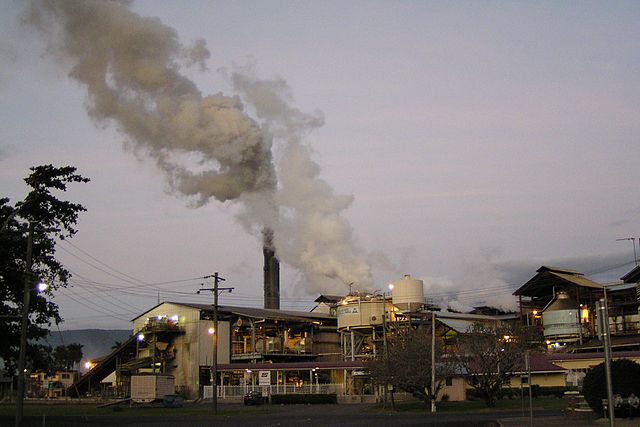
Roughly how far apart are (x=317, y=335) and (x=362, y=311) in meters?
17.9

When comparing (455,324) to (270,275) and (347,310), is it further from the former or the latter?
(270,275)

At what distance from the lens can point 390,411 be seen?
180 ft

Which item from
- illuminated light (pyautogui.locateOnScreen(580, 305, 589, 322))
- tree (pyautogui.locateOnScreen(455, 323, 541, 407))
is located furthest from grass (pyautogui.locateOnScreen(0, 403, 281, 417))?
illuminated light (pyautogui.locateOnScreen(580, 305, 589, 322))

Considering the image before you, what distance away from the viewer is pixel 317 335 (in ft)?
342

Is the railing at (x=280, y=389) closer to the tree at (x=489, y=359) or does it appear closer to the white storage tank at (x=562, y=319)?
the tree at (x=489, y=359)

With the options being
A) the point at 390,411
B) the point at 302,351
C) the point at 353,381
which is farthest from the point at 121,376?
the point at 390,411

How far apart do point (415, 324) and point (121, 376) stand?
42988mm

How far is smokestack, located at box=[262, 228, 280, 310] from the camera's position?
98.4m

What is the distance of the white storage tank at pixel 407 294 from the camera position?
88562 millimetres

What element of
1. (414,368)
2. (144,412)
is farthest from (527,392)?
(144,412)

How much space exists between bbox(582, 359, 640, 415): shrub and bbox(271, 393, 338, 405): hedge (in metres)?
39.7

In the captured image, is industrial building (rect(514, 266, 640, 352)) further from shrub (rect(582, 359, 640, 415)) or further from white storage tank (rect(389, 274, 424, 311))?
shrub (rect(582, 359, 640, 415))

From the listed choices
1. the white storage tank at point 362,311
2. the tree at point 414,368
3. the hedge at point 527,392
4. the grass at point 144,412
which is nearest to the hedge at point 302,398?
Answer: the grass at point 144,412

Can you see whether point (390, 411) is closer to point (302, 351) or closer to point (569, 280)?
point (302, 351)
